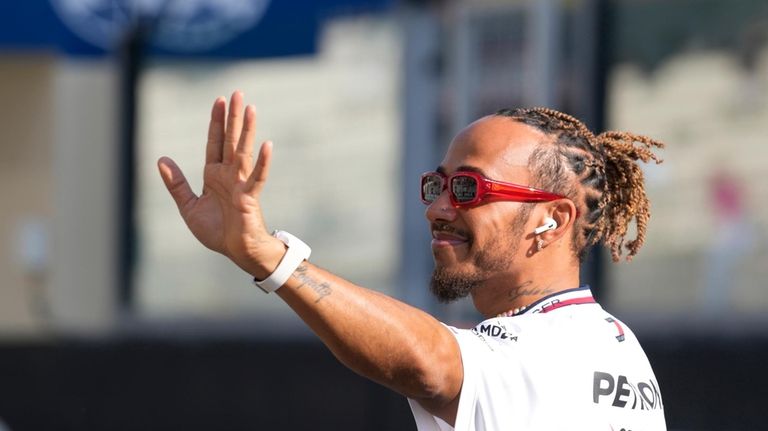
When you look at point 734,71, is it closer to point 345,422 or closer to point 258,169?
point 345,422

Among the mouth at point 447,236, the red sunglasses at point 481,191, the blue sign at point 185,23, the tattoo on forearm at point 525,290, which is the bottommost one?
the tattoo on forearm at point 525,290

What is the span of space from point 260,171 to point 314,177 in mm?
5873

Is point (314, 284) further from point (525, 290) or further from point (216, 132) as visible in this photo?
point (525, 290)

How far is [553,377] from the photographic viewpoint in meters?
2.46

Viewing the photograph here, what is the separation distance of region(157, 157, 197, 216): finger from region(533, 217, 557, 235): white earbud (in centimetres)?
75

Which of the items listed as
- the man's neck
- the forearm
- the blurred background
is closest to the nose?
the man's neck

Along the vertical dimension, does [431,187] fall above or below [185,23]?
below

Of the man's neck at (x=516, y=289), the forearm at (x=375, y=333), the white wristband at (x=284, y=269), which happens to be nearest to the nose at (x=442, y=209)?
the man's neck at (x=516, y=289)

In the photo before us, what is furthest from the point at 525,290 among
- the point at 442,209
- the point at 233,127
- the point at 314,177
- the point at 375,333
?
the point at 314,177

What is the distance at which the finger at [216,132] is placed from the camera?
2.34 meters

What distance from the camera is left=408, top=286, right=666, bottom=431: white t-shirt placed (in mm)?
2404

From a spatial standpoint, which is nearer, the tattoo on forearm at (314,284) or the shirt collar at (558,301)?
the tattoo on forearm at (314,284)

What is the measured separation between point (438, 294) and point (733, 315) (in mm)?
4091

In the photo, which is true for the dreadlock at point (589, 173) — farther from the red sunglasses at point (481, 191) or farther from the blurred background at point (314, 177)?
the blurred background at point (314, 177)
